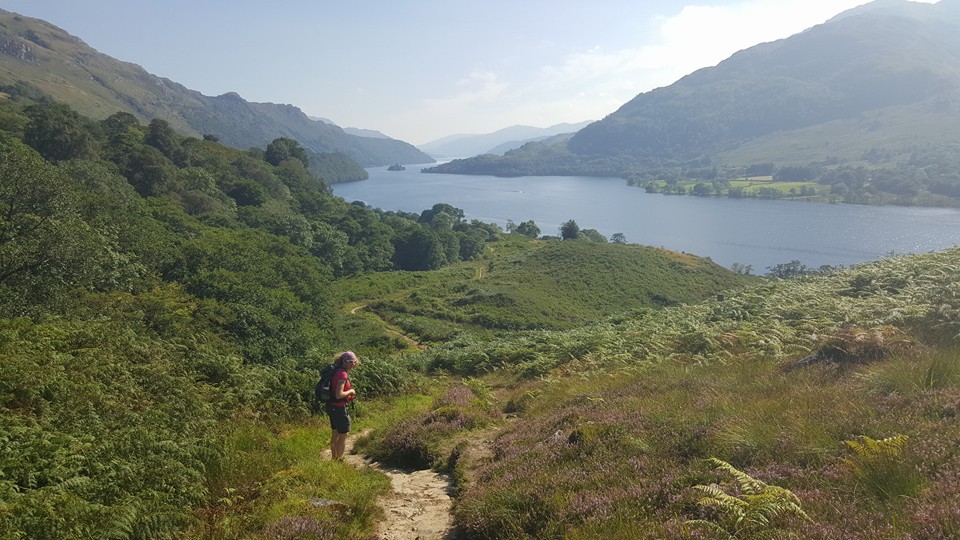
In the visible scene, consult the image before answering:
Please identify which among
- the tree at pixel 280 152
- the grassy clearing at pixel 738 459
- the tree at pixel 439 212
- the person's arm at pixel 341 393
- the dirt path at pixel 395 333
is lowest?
the dirt path at pixel 395 333

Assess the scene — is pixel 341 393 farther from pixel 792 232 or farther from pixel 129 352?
pixel 792 232

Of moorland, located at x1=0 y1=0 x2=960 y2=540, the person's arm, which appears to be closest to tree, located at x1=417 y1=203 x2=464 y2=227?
moorland, located at x1=0 y1=0 x2=960 y2=540

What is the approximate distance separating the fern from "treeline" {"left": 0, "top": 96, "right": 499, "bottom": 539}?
20.2 feet

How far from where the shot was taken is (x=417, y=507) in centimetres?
787

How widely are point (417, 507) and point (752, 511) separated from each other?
494 cm

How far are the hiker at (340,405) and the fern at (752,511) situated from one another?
22.6ft

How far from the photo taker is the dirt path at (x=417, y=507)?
22.9 feet

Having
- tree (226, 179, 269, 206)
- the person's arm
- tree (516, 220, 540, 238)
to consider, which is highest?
tree (226, 179, 269, 206)

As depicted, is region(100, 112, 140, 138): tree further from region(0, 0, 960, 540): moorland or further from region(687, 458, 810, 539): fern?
region(687, 458, 810, 539): fern

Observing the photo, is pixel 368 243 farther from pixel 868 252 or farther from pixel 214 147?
pixel 868 252

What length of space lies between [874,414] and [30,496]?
1029 cm

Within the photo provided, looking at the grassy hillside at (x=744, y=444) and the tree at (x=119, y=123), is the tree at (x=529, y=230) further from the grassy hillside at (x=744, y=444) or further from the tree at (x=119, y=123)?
the grassy hillside at (x=744, y=444)

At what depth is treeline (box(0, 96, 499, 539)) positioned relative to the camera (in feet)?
21.7

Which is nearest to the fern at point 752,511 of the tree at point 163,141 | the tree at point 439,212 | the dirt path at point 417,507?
the dirt path at point 417,507
